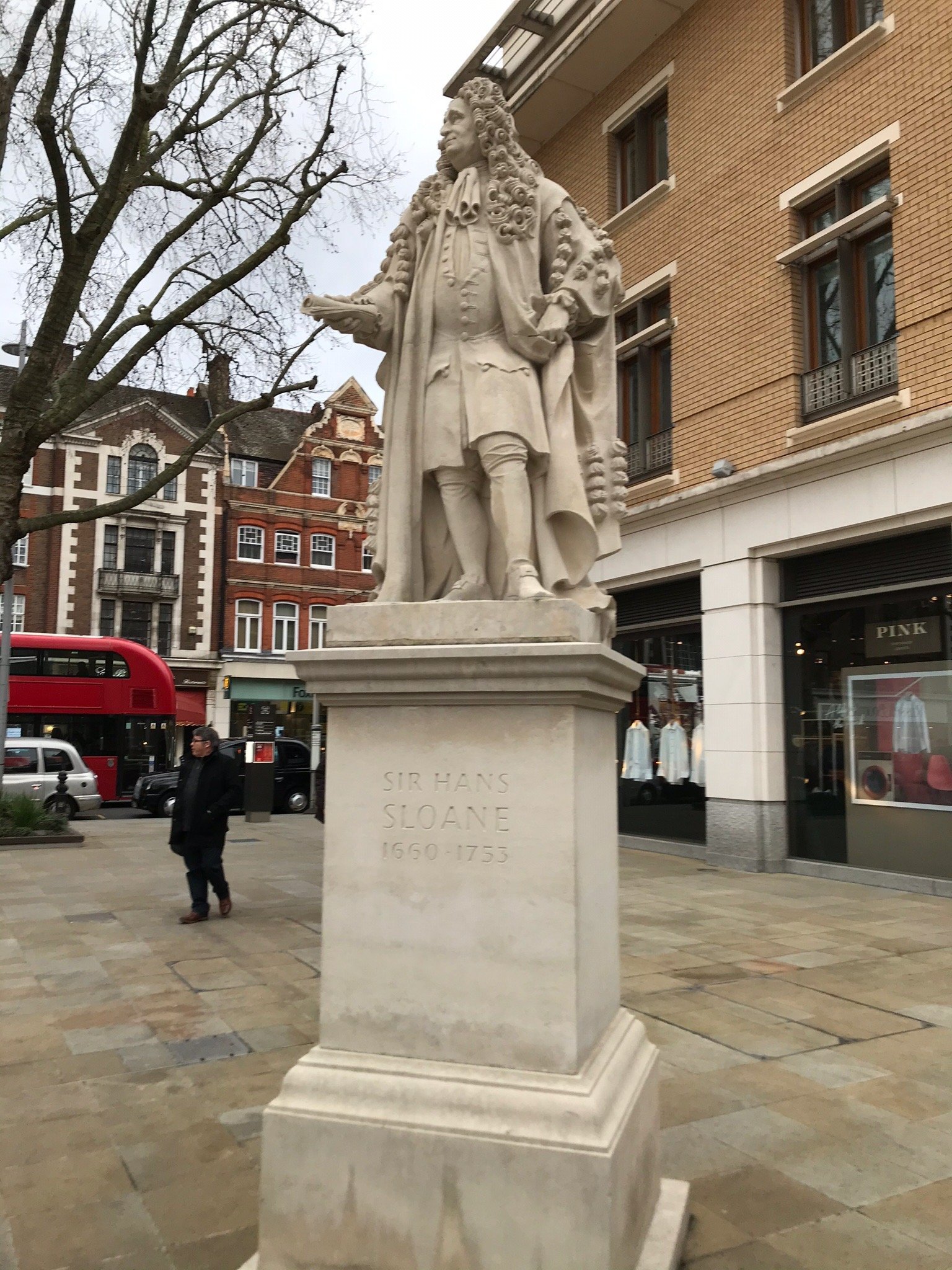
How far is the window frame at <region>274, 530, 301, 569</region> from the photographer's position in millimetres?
46250

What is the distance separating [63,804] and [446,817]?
65.2ft

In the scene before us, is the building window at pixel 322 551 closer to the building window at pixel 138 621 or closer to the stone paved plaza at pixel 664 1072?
the building window at pixel 138 621

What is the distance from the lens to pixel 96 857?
14.0 metres

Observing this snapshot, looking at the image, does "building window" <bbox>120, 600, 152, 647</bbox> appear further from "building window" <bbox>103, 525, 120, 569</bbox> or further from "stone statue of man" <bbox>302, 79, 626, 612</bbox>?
"stone statue of man" <bbox>302, 79, 626, 612</bbox>

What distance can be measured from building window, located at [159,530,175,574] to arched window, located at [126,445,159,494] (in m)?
2.48

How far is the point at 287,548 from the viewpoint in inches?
1832

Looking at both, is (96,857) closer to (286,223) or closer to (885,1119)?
(286,223)

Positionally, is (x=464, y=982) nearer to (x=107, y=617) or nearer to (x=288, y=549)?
(x=107, y=617)

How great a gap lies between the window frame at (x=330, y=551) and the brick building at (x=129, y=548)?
465cm

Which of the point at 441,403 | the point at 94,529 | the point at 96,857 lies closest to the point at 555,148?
the point at 96,857

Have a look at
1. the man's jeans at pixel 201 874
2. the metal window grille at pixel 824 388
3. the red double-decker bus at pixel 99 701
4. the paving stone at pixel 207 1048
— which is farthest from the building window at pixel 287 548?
the paving stone at pixel 207 1048

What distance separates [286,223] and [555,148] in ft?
17.4

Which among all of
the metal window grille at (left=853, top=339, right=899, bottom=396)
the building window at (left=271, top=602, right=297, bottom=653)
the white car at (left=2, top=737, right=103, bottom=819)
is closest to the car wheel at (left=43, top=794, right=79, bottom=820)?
the white car at (left=2, top=737, right=103, bottom=819)

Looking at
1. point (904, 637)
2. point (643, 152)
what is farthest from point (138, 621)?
point (904, 637)
